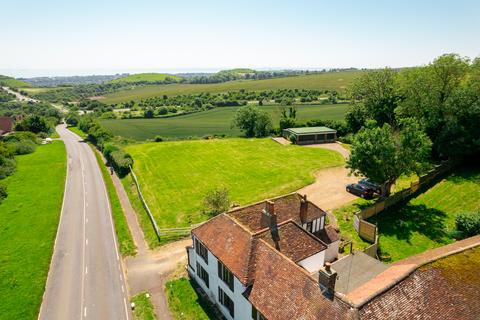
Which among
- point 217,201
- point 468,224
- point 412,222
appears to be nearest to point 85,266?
point 217,201

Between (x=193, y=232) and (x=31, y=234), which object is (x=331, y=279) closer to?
(x=193, y=232)

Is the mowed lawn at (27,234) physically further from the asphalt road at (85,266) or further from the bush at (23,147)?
the bush at (23,147)

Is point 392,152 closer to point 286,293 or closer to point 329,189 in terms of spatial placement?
point 329,189

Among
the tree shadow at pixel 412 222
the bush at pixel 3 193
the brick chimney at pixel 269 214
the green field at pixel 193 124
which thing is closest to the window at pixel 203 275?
the brick chimney at pixel 269 214

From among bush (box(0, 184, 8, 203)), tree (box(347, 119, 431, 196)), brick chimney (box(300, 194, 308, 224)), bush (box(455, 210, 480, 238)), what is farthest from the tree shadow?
bush (box(0, 184, 8, 203))

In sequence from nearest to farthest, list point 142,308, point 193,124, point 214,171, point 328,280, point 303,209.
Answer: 1. point 328,280
2. point 142,308
3. point 303,209
4. point 214,171
5. point 193,124

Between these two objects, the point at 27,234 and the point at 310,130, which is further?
the point at 310,130
